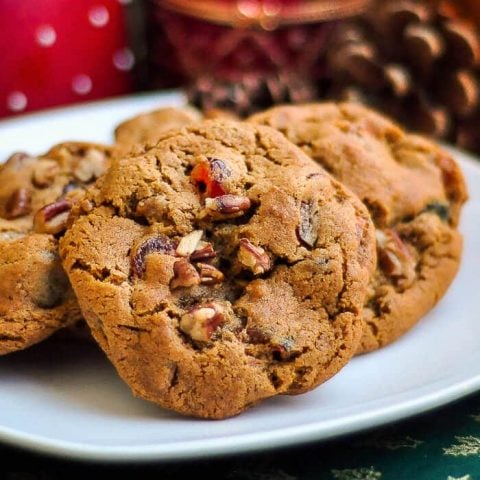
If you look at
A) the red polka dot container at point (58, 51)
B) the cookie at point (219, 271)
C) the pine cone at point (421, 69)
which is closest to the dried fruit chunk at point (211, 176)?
the cookie at point (219, 271)

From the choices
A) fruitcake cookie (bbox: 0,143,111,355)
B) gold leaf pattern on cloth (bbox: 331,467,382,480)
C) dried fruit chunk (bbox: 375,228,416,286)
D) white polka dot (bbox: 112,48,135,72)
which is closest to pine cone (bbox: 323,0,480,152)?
white polka dot (bbox: 112,48,135,72)

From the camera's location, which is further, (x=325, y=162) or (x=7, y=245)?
(x=325, y=162)

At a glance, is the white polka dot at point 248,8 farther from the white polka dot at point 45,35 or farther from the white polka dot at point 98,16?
the white polka dot at point 45,35

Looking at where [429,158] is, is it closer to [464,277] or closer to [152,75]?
[464,277]

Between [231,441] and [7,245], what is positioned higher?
[7,245]

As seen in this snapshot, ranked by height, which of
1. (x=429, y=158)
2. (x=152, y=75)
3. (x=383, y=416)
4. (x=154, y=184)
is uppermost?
(x=154, y=184)

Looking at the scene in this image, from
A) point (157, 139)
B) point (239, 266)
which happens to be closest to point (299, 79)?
point (157, 139)

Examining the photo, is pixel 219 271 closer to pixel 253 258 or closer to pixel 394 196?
pixel 253 258
